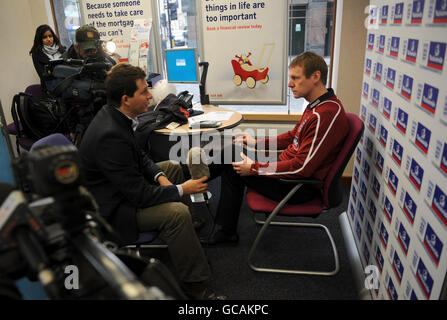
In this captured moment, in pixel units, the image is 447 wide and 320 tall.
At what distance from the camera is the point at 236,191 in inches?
90.8

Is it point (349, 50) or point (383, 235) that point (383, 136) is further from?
point (349, 50)

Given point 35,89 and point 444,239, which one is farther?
point 35,89

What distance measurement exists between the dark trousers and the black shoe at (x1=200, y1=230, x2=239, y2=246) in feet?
0.12

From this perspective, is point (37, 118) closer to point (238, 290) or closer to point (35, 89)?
point (35, 89)

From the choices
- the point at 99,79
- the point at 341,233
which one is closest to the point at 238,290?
the point at 341,233

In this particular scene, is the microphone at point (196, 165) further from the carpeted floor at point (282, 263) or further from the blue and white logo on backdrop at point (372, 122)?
the blue and white logo on backdrop at point (372, 122)

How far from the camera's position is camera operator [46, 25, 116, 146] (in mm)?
2713

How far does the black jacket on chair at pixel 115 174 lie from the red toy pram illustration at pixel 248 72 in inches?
83.8

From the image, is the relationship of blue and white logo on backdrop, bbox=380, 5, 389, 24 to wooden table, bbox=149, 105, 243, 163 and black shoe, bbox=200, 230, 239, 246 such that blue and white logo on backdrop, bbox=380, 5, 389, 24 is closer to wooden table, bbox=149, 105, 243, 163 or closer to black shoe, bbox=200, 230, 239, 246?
wooden table, bbox=149, 105, 243, 163

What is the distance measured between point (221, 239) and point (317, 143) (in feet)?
3.43

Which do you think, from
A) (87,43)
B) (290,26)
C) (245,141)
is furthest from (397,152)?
(87,43)

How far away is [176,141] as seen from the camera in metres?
2.94

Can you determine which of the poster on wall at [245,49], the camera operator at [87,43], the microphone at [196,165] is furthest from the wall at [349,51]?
the camera operator at [87,43]
